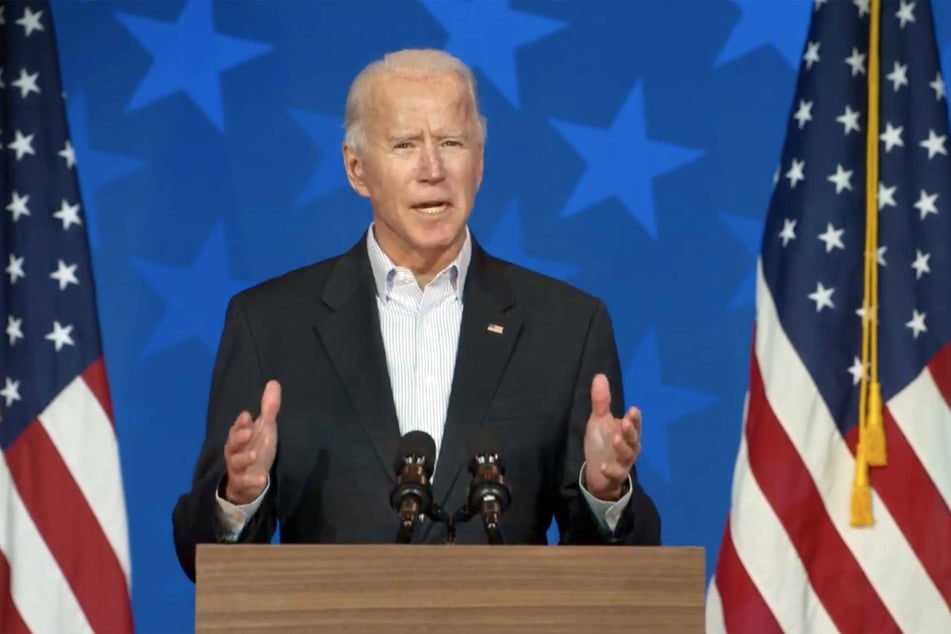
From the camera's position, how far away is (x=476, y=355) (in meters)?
2.61

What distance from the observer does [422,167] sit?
8.65 feet

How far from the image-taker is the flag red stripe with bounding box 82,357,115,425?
3.64 metres


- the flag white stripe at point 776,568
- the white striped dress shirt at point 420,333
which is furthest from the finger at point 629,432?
the flag white stripe at point 776,568

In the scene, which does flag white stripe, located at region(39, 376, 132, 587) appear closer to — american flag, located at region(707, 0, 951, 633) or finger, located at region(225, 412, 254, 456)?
american flag, located at region(707, 0, 951, 633)

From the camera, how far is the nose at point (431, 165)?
103 inches

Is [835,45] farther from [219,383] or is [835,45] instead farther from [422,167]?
[219,383]

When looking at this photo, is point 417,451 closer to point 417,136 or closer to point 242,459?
point 242,459

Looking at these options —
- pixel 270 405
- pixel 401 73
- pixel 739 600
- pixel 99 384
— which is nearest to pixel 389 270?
pixel 401 73

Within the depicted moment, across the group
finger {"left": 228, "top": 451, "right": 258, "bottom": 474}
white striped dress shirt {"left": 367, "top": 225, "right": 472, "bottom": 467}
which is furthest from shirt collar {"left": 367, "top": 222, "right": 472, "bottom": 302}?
finger {"left": 228, "top": 451, "right": 258, "bottom": 474}

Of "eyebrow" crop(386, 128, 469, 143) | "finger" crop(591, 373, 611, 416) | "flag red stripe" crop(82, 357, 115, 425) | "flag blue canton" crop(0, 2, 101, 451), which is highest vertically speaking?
"flag blue canton" crop(0, 2, 101, 451)

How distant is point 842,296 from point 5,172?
2134mm

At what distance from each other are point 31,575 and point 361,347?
140 cm

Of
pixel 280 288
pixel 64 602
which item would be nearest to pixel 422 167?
pixel 280 288

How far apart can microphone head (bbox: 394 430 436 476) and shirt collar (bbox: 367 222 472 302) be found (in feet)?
2.37
